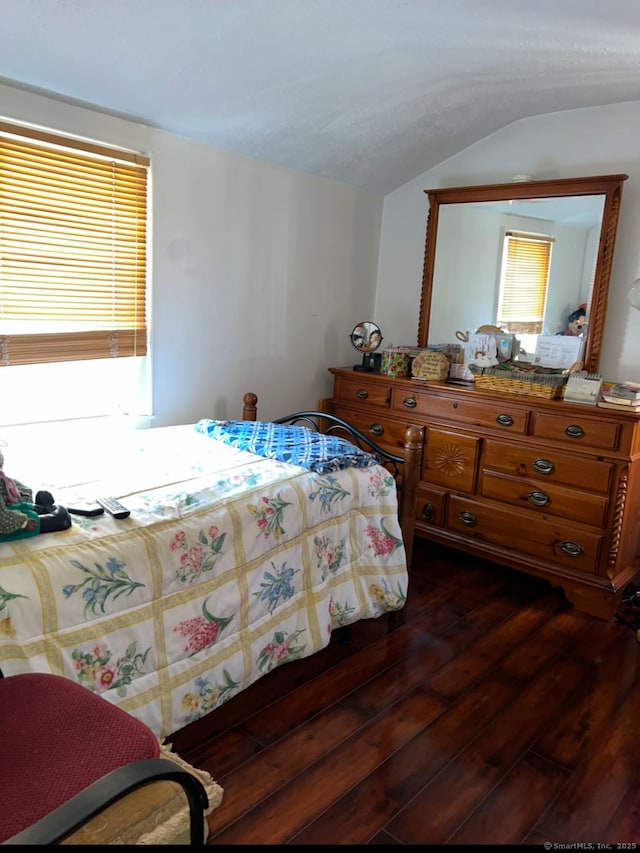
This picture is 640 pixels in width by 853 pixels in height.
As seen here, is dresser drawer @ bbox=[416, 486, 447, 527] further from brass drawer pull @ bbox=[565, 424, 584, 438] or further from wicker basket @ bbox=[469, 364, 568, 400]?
brass drawer pull @ bbox=[565, 424, 584, 438]

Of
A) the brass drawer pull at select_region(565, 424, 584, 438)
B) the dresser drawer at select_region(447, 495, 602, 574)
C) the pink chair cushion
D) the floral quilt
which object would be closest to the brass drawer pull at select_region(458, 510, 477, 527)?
the dresser drawer at select_region(447, 495, 602, 574)

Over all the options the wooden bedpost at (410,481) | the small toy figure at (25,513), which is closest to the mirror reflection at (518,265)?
the wooden bedpost at (410,481)

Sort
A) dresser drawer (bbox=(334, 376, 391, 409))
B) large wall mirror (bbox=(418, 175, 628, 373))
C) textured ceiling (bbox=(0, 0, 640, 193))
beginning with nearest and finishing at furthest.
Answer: textured ceiling (bbox=(0, 0, 640, 193)), large wall mirror (bbox=(418, 175, 628, 373)), dresser drawer (bbox=(334, 376, 391, 409))

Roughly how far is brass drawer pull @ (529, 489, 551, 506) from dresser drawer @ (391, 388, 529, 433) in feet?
0.98

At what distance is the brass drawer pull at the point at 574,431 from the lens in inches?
109

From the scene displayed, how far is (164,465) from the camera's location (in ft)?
7.30

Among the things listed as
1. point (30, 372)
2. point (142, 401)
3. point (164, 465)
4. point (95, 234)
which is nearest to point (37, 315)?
point (30, 372)

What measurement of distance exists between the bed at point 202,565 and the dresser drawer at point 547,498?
63 centimetres

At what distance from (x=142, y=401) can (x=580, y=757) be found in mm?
2224

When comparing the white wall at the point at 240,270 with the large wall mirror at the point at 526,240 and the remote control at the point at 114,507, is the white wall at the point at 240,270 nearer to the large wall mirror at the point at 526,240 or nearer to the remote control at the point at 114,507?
the large wall mirror at the point at 526,240

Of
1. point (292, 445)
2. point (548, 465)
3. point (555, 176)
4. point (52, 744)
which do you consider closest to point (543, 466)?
point (548, 465)

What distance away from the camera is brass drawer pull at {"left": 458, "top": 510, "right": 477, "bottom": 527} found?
316 centimetres

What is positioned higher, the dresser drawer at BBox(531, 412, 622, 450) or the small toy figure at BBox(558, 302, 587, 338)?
the small toy figure at BBox(558, 302, 587, 338)

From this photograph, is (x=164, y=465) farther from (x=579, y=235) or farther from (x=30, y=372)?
(x=579, y=235)
